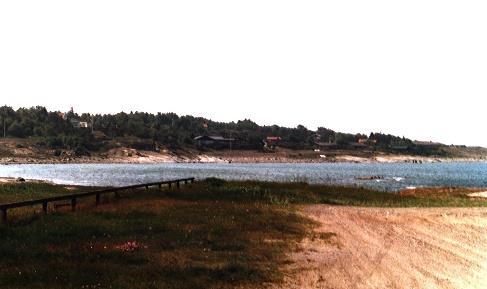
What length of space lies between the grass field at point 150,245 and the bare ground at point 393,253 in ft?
3.74

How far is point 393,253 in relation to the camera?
21.9 m

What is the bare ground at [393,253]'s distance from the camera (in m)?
17.9

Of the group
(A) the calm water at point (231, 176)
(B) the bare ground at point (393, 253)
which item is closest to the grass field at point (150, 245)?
(B) the bare ground at point (393, 253)

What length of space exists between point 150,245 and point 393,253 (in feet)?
32.5

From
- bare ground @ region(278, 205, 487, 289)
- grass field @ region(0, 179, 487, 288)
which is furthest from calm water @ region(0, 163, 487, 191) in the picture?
grass field @ region(0, 179, 487, 288)

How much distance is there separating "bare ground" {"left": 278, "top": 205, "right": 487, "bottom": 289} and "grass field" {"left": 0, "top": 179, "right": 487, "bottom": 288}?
114cm

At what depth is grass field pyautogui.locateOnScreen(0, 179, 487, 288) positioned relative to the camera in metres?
16.2

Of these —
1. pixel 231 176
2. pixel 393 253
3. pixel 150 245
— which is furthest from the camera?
pixel 231 176

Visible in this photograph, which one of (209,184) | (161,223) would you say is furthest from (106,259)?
(209,184)

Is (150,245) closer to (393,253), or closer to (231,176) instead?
(393,253)

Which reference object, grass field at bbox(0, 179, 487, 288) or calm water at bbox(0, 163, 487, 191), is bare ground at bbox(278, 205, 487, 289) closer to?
grass field at bbox(0, 179, 487, 288)

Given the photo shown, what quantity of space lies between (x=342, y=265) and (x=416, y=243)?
666cm

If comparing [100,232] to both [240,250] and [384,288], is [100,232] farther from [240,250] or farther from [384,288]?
[384,288]

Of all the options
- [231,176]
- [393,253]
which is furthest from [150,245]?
[231,176]
